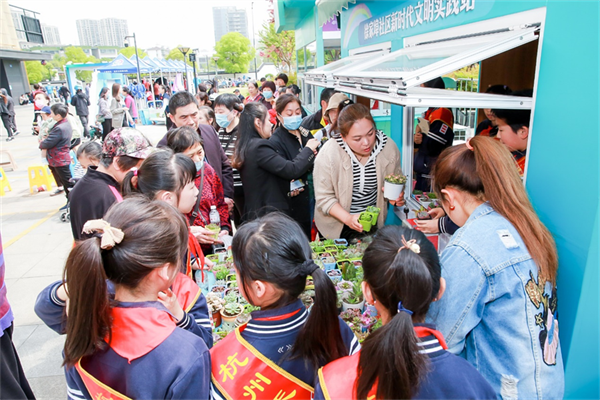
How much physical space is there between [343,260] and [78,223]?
5.76 ft

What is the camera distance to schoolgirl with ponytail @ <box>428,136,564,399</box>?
140 centimetres

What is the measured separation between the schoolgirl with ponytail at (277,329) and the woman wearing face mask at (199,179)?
4.38ft

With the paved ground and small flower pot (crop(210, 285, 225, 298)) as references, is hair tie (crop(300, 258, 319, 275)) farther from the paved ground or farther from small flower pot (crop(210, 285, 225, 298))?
the paved ground

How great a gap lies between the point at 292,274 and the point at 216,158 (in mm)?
2790

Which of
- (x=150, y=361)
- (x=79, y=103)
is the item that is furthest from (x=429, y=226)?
(x=79, y=103)

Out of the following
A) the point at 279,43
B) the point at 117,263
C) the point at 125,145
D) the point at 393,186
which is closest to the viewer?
the point at 117,263

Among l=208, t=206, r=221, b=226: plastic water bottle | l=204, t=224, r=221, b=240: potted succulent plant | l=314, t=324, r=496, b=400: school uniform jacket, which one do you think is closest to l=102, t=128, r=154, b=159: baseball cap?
l=204, t=224, r=221, b=240: potted succulent plant

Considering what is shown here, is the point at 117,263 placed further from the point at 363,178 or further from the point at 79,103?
the point at 79,103

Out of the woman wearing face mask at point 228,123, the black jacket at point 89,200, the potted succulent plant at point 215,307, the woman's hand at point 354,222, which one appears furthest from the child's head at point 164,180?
the woman wearing face mask at point 228,123

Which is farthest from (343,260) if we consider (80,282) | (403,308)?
(80,282)

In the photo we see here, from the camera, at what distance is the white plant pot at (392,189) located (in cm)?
297

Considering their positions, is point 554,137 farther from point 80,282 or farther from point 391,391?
point 80,282

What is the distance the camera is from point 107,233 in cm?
124

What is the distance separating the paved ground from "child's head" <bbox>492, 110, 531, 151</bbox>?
3.76 metres
